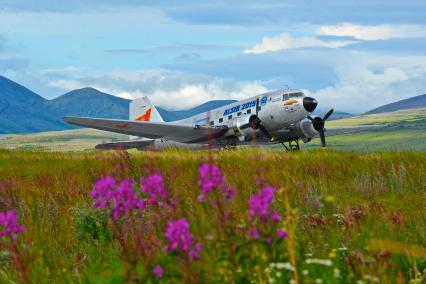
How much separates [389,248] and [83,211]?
6019mm

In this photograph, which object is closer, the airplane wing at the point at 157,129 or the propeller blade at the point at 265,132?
the propeller blade at the point at 265,132

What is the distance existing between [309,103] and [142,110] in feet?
62.9

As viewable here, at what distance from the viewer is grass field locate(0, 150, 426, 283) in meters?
3.68

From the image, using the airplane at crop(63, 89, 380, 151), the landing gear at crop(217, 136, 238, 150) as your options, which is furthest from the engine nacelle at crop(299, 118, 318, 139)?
the landing gear at crop(217, 136, 238, 150)

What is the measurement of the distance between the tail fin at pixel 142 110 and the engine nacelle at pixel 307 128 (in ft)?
52.5

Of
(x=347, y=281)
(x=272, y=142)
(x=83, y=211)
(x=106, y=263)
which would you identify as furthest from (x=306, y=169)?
(x=272, y=142)

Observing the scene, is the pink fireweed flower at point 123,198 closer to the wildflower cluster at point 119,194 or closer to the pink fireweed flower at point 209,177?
the wildflower cluster at point 119,194

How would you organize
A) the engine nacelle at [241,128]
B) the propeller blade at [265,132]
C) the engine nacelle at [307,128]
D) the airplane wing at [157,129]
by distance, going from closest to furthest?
the propeller blade at [265,132] < the engine nacelle at [241,128] < the engine nacelle at [307,128] < the airplane wing at [157,129]

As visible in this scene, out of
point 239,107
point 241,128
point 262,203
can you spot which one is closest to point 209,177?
point 262,203

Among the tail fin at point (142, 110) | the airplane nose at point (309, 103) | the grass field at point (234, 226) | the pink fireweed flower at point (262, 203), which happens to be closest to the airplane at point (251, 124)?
the airplane nose at point (309, 103)

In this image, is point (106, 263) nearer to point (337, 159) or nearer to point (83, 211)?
point (83, 211)

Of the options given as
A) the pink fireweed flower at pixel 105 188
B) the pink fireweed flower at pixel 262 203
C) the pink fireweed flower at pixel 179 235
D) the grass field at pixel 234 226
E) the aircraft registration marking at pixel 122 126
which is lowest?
the grass field at pixel 234 226

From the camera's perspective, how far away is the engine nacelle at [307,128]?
33.9 m

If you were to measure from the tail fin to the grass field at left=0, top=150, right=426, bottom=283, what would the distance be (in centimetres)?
2516
